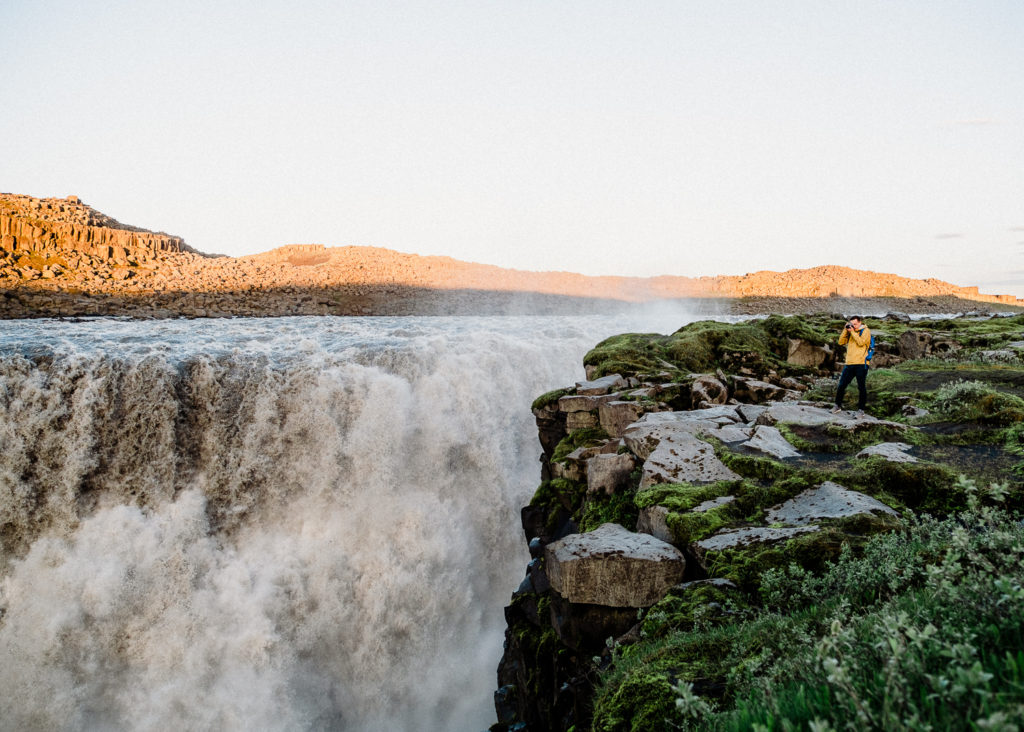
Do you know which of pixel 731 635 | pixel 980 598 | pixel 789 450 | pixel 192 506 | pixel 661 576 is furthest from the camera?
pixel 192 506

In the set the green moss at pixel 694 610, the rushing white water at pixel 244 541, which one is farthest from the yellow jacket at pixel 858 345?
the rushing white water at pixel 244 541

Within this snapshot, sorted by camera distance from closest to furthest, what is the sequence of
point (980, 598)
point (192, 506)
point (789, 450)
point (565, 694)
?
A: point (980, 598), point (565, 694), point (789, 450), point (192, 506)

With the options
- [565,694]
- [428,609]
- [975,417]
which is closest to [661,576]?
[565,694]

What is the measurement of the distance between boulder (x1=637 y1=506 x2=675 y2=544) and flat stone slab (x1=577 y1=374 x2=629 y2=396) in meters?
4.56

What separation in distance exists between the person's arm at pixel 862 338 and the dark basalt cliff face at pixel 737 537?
3.54 ft

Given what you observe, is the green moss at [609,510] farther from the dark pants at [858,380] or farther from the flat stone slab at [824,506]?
the dark pants at [858,380]

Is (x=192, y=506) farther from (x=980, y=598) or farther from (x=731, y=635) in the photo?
(x=980, y=598)

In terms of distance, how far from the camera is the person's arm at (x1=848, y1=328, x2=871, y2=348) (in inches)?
368

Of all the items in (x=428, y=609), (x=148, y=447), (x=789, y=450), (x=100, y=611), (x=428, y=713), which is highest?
A: (x=789, y=450)

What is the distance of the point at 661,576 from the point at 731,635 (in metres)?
1.41

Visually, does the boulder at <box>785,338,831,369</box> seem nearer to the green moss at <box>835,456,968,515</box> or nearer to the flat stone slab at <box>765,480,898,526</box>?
the green moss at <box>835,456,968,515</box>

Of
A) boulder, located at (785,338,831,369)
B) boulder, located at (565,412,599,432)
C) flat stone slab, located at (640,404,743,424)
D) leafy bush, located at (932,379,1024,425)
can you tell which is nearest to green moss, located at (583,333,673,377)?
boulder, located at (565,412,599,432)

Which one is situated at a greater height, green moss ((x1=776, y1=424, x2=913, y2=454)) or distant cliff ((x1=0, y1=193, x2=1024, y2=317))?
distant cliff ((x1=0, y1=193, x2=1024, y2=317))

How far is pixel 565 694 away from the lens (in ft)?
18.8
